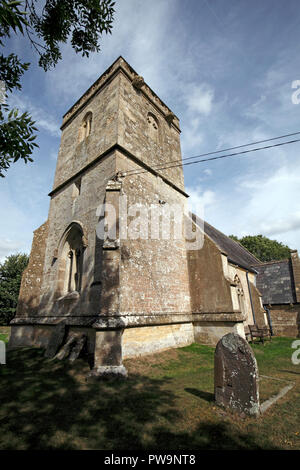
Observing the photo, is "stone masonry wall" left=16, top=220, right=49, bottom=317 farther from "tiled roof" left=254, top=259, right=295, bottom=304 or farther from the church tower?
"tiled roof" left=254, top=259, right=295, bottom=304

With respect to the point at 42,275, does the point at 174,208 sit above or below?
above

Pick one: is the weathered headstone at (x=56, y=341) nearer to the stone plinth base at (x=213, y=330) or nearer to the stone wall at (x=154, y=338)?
the stone wall at (x=154, y=338)

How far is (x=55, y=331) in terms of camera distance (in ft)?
27.8

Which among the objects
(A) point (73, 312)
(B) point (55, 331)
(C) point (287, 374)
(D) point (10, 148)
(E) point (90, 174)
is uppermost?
(E) point (90, 174)

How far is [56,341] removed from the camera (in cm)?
807

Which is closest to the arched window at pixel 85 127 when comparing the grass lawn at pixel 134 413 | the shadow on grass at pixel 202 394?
the grass lawn at pixel 134 413

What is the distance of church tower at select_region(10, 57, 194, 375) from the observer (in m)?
7.42

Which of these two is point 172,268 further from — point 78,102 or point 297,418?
point 78,102

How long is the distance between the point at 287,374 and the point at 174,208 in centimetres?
824

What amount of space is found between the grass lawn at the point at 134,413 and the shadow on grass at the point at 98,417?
0.04 ft

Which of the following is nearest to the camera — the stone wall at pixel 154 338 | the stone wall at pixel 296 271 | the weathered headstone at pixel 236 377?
the weathered headstone at pixel 236 377

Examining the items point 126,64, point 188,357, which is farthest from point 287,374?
point 126,64

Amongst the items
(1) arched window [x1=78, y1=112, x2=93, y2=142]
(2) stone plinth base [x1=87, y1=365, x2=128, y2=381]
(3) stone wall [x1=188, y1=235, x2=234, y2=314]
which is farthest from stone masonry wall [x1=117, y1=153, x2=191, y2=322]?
(1) arched window [x1=78, y1=112, x2=93, y2=142]

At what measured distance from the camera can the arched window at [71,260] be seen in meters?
10.0
